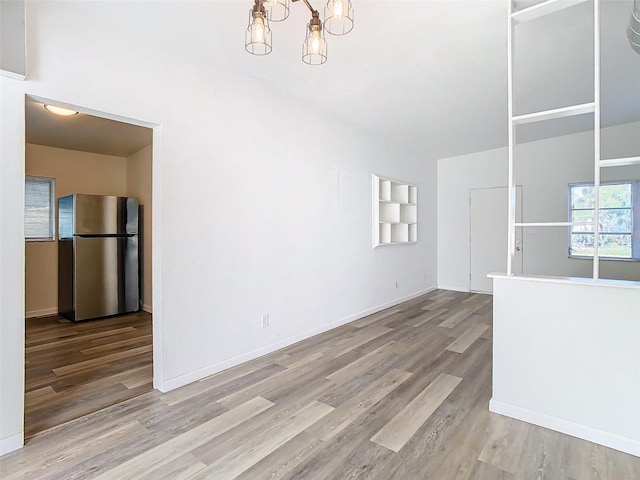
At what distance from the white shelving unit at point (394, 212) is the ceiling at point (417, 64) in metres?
0.92

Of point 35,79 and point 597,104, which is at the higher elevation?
point 35,79

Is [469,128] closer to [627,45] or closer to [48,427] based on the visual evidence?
[627,45]

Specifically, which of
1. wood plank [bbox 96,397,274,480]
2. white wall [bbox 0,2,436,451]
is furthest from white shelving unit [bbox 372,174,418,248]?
wood plank [bbox 96,397,274,480]

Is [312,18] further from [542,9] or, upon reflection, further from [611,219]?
[611,219]

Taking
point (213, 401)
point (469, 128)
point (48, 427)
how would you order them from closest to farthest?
1. point (48, 427)
2. point (213, 401)
3. point (469, 128)

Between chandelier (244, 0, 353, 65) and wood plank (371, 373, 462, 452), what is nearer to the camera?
chandelier (244, 0, 353, 65)

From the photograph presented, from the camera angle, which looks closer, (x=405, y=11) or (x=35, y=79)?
(x=35, y=79)

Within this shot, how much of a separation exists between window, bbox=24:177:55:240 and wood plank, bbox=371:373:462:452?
563 centimetres

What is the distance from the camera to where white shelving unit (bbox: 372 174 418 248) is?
16.1ft

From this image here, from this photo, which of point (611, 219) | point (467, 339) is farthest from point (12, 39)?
point (611, 219)

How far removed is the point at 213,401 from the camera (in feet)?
7.97

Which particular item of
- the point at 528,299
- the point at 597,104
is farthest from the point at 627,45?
the point at 528,299

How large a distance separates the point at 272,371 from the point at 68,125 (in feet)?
12.6

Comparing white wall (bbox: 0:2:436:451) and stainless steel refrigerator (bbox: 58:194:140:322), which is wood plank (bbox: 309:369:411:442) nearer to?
white wall (bbox: 0:2:436:451)
